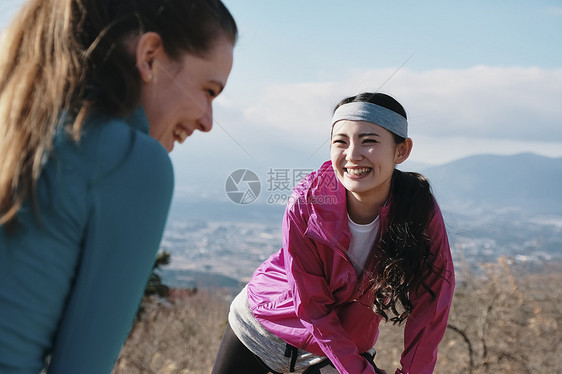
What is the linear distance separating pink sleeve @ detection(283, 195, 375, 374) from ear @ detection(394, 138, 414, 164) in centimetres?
58

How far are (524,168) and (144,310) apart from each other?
11.2 metres

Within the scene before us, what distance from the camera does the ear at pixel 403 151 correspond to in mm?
3066

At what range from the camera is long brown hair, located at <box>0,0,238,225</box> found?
3.52 ft

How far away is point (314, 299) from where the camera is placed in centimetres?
285

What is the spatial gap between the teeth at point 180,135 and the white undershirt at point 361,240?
5.17 feet

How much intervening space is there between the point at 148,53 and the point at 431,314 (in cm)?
205

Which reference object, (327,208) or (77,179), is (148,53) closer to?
(77,179)

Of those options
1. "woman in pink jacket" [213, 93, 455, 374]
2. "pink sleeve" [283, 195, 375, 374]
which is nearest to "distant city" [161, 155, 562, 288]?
"woman in pink jacket" [213, 93, 455, 374]

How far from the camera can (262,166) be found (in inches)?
156

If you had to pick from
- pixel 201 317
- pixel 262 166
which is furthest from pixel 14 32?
pixel 201 317

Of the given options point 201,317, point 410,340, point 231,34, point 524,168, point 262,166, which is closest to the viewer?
point 231,34

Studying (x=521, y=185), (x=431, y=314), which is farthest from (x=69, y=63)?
(x=521, y=185)

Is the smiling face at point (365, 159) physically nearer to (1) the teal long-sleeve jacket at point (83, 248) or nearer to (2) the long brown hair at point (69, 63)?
(2) the long brown hair at point (69, 63)

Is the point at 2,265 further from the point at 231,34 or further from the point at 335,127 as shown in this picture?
the point at 335,127
